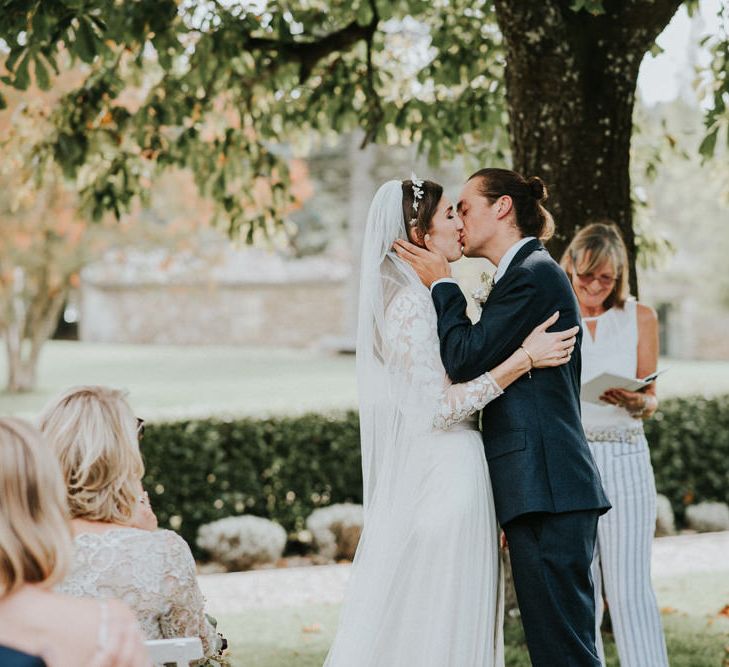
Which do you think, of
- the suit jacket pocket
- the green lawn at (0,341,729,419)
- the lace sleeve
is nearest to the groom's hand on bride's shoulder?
the suit jacket pocket

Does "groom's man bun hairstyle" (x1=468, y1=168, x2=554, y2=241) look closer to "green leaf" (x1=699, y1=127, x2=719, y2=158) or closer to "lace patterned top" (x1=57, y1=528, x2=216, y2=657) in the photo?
"lace patterned top" (x1=57, y1=528, x2=216, y2=657)

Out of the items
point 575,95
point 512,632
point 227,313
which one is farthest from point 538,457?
point 227,313

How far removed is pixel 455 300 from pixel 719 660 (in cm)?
318

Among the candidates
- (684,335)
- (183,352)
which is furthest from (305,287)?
(684,335)

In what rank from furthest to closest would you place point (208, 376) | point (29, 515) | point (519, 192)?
point (208, 376)
point (519, 192)
point (29, 515)

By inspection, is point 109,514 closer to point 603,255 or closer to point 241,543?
point 603,255

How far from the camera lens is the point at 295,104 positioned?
8.53 m

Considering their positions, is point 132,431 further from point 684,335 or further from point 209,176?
point 684,335

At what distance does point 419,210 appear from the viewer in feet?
12.8

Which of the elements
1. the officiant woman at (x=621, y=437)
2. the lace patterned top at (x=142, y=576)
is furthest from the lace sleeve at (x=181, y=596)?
the officiant woman at (x=621, y=437)

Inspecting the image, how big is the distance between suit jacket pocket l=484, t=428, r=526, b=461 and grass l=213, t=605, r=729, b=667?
95.2 inches

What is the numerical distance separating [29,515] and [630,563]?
10.1ft

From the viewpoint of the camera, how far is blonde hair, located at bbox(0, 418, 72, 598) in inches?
84.9

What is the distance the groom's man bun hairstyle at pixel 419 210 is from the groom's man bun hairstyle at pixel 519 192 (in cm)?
17
